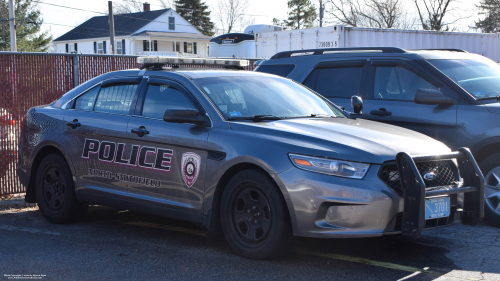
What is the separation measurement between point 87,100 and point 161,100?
116 cm

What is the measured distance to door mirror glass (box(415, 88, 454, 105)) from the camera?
247 inches

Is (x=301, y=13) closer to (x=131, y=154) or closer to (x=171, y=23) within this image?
(x=171, y=23)

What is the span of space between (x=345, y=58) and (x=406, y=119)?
125 centimetres

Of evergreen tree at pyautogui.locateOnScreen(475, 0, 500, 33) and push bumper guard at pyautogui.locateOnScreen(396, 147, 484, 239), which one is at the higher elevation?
evergreen tree at pyautogui.locateOnScreen(475, 0, 500, 33)

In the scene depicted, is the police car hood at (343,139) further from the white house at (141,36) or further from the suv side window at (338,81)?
the white house at (141,36)

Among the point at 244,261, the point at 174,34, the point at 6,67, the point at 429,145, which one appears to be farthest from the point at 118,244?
the point at 174,34

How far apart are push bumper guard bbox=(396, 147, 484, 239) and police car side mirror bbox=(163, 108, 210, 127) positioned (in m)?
1.79

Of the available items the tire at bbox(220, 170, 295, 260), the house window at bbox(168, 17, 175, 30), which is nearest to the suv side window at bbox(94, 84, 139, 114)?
the tire at bbox(220, 170, 295, 260)

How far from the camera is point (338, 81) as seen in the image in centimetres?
748

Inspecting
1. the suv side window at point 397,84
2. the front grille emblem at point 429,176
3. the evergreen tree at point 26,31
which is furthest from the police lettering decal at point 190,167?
the evergreen tree at point 26,31

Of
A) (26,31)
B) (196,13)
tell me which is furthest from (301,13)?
(26,31)

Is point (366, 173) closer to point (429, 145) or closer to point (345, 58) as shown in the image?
point (429, 145)

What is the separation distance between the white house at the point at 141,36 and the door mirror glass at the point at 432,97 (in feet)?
162

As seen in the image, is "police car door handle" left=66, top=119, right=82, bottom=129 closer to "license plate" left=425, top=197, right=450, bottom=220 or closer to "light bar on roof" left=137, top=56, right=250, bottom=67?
"light bar on roof" left=137, top=56, right=250, bottom=67
